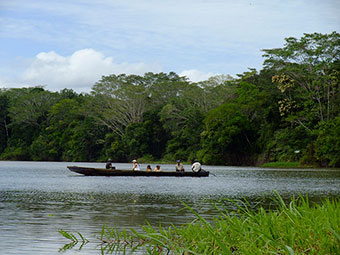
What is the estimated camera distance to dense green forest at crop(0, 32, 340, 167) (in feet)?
177

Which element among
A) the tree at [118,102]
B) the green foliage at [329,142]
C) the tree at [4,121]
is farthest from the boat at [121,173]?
the tree at [4,121]

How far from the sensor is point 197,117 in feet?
228

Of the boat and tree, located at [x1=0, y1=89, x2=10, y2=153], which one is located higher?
tree, located at [x1=0, y1=89, x2=10, y2=153]

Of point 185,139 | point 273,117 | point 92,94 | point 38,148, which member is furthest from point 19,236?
point 38,148

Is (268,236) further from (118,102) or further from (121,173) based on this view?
(118,102)

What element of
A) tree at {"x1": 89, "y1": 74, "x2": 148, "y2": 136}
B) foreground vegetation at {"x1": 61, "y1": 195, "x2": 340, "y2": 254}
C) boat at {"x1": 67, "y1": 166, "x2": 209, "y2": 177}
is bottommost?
boat at {"x1": 67, "y1": 166, "x2": 209, "y2": 177}

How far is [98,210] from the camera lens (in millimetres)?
16219

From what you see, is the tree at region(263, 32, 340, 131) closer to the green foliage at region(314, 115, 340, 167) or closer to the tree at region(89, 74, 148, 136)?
the green foliage at region(314, 115, 340, 167)

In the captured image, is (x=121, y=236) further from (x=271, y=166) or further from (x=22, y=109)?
(x=22, y=109)

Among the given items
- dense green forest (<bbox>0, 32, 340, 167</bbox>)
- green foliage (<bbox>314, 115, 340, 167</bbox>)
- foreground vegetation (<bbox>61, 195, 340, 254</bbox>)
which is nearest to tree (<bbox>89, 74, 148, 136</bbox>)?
dense green forest (<bbox>0, 32, 340, 167</bbox>)

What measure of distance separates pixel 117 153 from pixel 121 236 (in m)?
65.4

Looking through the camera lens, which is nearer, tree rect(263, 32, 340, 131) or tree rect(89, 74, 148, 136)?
tree rect(263, 32, 340, 131)

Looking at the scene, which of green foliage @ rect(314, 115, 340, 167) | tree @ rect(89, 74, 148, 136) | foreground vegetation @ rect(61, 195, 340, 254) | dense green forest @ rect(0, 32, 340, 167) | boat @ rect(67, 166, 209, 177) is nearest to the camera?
foreground vegetation @ rect(61, 195, 340, 254)

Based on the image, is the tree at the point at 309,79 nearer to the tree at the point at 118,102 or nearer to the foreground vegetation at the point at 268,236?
the tree at the point at 118,102
